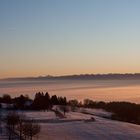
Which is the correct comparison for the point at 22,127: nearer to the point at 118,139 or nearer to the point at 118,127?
the point at 118,139

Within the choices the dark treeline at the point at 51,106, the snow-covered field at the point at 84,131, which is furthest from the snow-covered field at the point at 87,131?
the dark treeline at the point at 51,106

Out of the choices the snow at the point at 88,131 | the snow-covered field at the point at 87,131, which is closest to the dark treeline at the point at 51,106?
the snow-covered field at the point at 87,131

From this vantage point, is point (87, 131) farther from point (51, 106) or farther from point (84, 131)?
point (51, 106)

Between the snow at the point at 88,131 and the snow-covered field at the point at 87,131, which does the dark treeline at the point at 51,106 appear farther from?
the snow at the point at 88,131

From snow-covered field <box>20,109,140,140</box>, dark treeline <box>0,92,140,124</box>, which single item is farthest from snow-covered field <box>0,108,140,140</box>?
dark treeline <box>0,92,140,124</box>

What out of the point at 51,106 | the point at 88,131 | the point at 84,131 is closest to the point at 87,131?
the point at 88,131

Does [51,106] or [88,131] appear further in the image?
[51,106]

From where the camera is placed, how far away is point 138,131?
7388 centimetres

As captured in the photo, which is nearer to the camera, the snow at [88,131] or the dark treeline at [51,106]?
the snow at [88,131]

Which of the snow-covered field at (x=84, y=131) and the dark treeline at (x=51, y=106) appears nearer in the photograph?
the snow-covered field at (x=84, y=131)

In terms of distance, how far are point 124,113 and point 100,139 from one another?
54835mm

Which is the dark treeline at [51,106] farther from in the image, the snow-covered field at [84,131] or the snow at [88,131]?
the snow at [88,131]

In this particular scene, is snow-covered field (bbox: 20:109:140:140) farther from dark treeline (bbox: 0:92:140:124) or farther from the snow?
dark treeline (bbox: 0:92:140:124)

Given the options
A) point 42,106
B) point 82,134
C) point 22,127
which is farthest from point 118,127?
point 42,106
